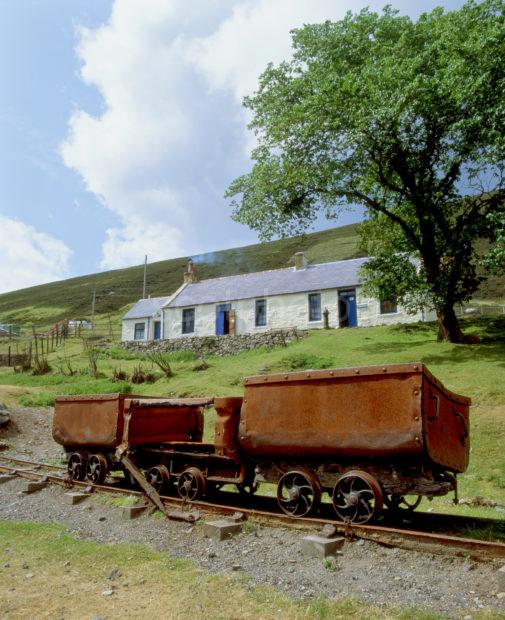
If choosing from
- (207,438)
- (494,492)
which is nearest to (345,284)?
(207,438)

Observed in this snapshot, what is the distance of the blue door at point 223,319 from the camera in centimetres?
4178

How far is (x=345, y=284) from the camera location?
3716cm

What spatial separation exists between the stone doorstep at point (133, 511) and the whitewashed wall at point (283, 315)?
93.3 feet

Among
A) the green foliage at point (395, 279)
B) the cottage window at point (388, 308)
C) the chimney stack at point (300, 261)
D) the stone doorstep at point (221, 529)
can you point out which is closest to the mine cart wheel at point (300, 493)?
the stone doorstep at point (221, 529)

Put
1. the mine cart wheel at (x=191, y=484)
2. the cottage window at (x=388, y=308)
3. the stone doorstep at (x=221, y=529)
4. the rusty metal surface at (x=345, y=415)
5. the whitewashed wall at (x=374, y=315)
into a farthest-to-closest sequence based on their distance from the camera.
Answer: the cottage window at (x=388, y=308), the whitewashed wall at (x=374, y=315), the mine cart wheel at (x=191, y=484), the stone doorstep at (x=221, y=529), the rusty metal surface at (x=345, y=415)

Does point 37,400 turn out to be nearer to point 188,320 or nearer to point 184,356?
point 184,356

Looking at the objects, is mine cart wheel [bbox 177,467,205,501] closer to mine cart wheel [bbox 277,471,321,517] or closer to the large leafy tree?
mine cart wheel [bbox 277,471,321,517]

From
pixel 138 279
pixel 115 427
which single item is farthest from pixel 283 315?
pixel 138 279

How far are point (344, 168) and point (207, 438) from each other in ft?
46.0

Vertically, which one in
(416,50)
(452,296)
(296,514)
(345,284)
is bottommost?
(296,514)

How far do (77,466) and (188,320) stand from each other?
33.1 m

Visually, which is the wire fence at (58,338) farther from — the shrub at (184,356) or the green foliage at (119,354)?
the shrub at (184,356)

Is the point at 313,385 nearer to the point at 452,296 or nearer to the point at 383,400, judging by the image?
the point at 383,400

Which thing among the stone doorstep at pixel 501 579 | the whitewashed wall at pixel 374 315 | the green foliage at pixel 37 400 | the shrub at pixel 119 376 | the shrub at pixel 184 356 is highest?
the whitewashed wall at pixel 374 315
